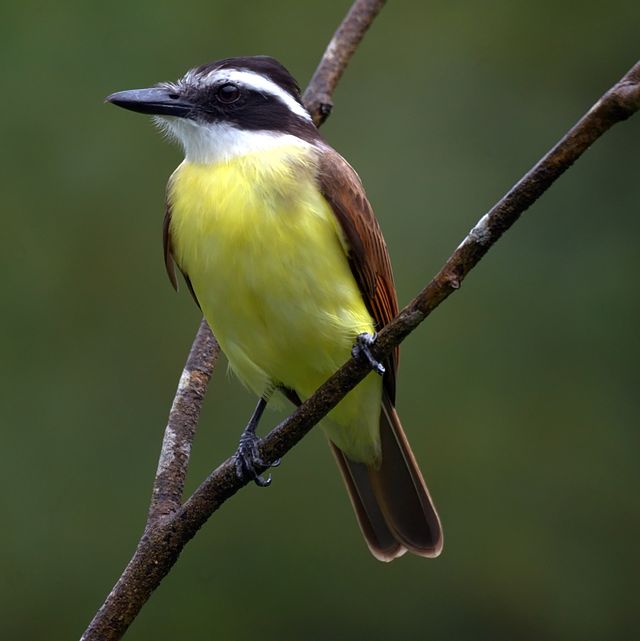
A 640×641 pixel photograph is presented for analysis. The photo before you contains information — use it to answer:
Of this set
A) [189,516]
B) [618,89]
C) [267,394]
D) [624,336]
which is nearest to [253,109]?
[267,394]

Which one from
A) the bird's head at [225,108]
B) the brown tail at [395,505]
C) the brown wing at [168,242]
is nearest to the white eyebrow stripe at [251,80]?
the bird's head at [225,108]

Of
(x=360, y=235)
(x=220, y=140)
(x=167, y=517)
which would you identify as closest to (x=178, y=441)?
A: (x=167, y=517)

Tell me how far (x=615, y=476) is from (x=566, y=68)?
2709 mm

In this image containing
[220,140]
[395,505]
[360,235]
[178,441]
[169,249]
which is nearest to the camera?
[178,441]

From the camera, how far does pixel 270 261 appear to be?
3934 millimetres

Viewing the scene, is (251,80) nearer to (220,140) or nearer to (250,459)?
(220,140)

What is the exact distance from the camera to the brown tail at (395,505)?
4.55 meters

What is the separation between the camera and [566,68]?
25.9ft

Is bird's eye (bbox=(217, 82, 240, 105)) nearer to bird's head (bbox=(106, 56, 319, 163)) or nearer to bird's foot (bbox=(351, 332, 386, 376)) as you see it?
bird's head (bbox=(106, 56, 319, 163))

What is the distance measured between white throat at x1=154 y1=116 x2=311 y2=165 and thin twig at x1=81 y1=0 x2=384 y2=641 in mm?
543

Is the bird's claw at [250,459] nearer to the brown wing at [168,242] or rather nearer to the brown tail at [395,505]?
the brown tail at [395,505]

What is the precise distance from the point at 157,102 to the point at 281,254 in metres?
0.78

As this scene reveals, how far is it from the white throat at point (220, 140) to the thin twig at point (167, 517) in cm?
54

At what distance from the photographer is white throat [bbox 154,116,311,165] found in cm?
423
